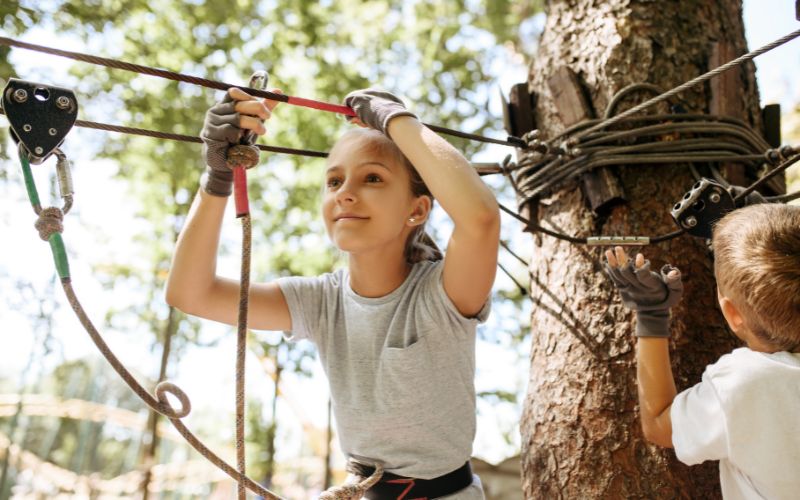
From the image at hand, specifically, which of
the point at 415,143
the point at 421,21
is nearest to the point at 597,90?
the point at 415,143

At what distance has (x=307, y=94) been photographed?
6711mm

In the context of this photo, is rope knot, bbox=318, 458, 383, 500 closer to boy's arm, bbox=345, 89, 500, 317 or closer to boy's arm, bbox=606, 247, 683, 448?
boy's arm, bbox=345, 89, 500, 317

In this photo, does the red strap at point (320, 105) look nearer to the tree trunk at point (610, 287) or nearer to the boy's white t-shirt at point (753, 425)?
the tree trunk at point (610, 287)

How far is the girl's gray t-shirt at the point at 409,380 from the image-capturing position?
5.43ft

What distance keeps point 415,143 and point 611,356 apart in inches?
29.9

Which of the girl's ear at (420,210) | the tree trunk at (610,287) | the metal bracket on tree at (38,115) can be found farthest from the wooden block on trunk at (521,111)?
the metal bracket on tree at (38,115)

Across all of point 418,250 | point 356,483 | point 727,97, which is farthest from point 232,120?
point 727,97

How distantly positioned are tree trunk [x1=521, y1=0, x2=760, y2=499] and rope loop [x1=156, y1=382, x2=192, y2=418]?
0.97 meters

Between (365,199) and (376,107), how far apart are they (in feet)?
0.79

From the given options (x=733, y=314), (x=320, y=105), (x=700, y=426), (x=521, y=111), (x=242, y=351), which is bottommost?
(x=700, y=426)

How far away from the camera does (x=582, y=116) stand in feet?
6.50

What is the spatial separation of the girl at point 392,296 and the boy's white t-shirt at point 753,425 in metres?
0.54

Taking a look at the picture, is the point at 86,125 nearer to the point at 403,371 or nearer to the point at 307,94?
the point at 403,371

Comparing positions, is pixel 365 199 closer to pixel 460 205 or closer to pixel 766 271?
pixel 460 205
